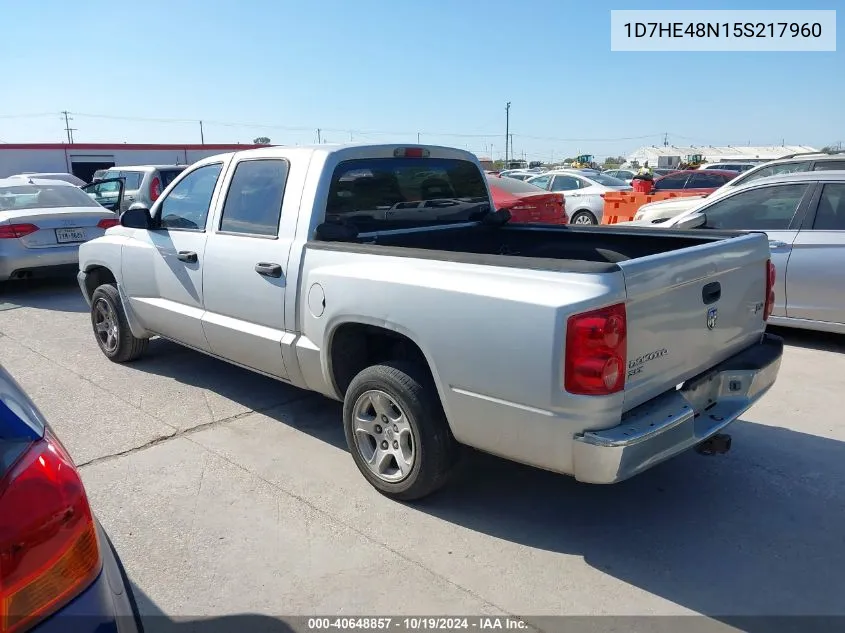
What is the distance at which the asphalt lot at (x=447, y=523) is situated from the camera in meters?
2.98

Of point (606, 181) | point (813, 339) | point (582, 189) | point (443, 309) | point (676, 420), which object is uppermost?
point (443, 309)

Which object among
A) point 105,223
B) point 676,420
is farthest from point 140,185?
point 676,420

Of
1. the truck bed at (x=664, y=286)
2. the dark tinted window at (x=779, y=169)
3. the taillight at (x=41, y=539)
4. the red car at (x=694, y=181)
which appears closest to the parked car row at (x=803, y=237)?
the truck bed at (x=664, y=286)

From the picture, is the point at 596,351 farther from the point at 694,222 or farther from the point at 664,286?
the point at 694,222

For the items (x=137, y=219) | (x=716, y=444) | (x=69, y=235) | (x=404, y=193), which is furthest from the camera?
(x=69, y=235)

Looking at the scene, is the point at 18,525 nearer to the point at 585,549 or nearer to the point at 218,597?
the point at 218,597

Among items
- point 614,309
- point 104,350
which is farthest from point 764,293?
point 104,350

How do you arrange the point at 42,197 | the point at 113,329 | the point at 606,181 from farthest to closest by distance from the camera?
the point at 606,181 < the point at 42,197 < the point at 113,329

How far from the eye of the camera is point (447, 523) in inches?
141

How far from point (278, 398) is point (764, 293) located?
348cm

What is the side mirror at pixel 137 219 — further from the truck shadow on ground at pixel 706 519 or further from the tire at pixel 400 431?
the tire at pixel 400 431

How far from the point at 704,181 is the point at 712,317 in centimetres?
1419

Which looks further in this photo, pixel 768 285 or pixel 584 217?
pixel 584 217

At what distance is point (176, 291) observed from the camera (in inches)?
205
